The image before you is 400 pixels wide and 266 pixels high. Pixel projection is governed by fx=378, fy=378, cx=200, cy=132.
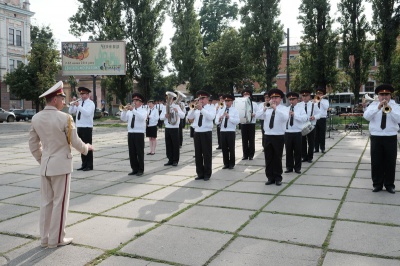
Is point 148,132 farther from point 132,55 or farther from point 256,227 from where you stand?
point 132,55

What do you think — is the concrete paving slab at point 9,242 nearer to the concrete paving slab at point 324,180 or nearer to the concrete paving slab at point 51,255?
the concrete paving slab at point 51,255

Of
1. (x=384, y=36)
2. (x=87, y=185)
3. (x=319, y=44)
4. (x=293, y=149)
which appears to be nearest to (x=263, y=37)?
(x=319, y=44)

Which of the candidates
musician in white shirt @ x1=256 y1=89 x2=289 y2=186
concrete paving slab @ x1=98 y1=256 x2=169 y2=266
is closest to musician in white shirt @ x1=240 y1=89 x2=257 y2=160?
musician in white shirt @ x1=256 y1=89 x2=289 y2=186

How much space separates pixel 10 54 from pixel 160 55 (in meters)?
22.2

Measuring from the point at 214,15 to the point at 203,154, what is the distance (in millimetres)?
47654

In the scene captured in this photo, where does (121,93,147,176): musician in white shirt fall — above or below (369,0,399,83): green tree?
below

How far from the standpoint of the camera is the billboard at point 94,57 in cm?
2930

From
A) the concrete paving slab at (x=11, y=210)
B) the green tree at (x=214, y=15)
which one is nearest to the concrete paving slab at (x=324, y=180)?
the concrete paving slab at (x=11, y=210)

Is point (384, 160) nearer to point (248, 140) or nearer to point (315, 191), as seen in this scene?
point (315, 191)

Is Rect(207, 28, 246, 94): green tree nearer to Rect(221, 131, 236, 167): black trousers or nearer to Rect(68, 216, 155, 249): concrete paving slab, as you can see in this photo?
Rect(221, 131, 236, 167): black trousers

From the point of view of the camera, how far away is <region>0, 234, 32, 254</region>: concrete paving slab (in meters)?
4.29

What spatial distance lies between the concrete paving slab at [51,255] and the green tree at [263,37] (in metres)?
26.4

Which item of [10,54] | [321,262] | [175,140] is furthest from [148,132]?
[10,54]

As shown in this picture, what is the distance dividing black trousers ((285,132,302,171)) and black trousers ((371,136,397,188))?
215 centimetres
